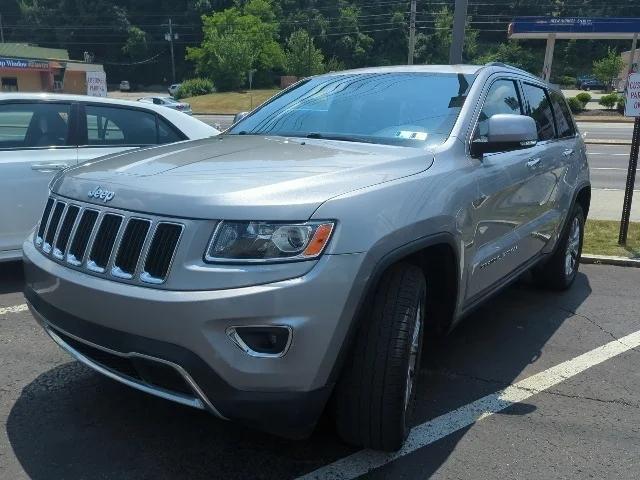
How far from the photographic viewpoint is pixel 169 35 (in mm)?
96125

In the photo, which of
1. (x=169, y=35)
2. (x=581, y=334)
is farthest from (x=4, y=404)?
(x=169, y=35)

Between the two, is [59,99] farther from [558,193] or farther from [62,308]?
[558,193]

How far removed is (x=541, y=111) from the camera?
15.8ft

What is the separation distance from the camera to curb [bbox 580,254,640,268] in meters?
6.38

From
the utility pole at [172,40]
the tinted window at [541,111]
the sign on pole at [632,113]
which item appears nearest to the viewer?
the tinted window at [541,111]

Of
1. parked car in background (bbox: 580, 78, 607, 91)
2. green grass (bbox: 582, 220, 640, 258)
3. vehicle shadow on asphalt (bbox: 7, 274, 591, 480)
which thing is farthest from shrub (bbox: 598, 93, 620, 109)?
vehicle shadow on asphalt (bbox: 7, 274, 591, 480)

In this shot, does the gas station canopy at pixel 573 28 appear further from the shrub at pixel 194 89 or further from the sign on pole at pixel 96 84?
the sign on pole at pixel 96 84

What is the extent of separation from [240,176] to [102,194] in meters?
0.59

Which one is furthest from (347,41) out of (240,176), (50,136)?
(240,176)

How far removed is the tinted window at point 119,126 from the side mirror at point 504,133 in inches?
142

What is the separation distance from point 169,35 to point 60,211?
100858mm

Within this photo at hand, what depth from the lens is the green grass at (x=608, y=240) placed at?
6.68 meters

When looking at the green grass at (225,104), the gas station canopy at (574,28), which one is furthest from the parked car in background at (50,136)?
the gas station canopy at (574,28)

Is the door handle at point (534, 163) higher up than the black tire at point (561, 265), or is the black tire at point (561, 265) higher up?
the door handle at point (534, 163)
